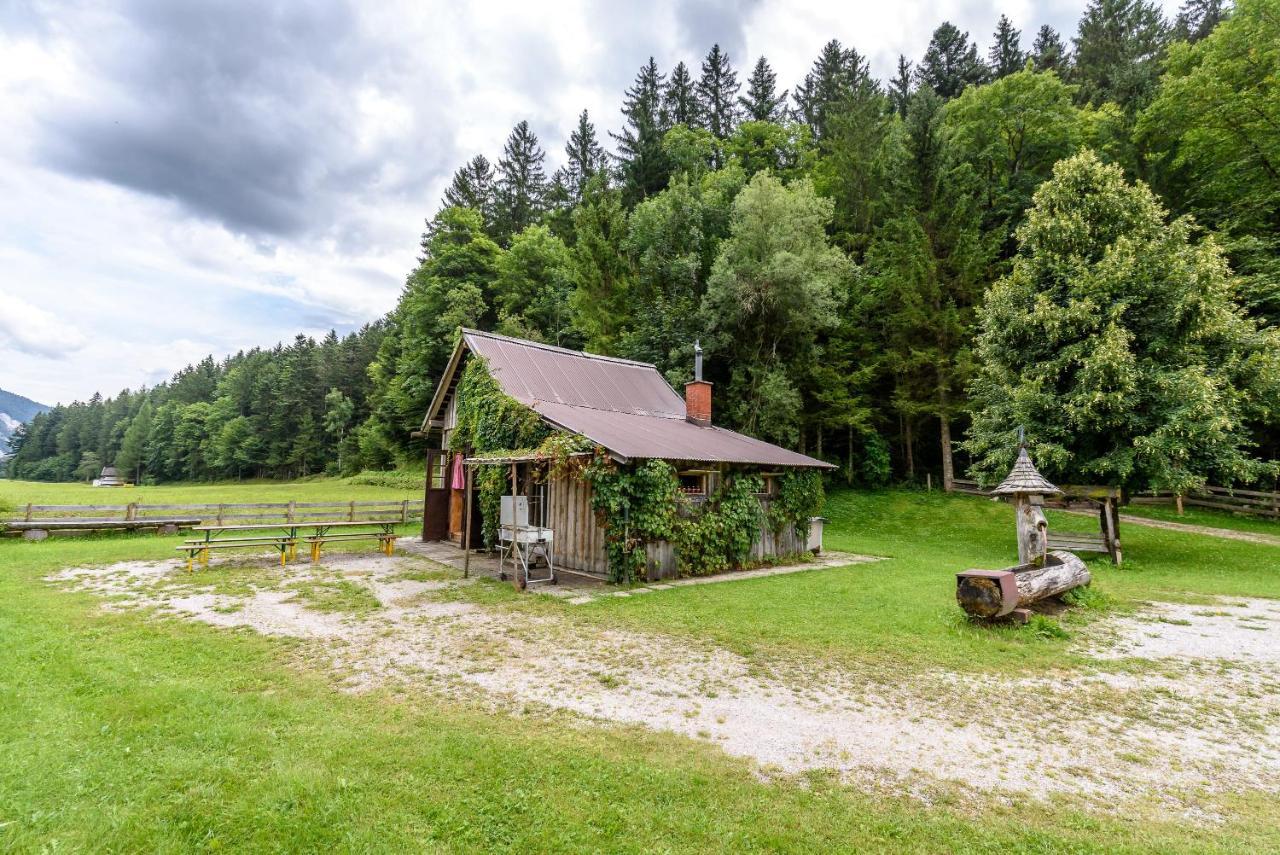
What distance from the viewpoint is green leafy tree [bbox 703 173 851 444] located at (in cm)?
2091

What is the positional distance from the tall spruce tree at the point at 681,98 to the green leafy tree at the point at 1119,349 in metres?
24.8

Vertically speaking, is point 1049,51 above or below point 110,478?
above

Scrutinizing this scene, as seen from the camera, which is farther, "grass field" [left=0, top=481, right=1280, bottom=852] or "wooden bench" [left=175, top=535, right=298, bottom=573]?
"wooden bench" [left=175, top=535, right=298, bottom=573]

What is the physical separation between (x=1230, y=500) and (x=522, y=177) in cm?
4117

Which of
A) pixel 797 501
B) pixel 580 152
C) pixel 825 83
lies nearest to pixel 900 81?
pixel 825 83

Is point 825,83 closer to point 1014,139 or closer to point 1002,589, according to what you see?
point 1014,139

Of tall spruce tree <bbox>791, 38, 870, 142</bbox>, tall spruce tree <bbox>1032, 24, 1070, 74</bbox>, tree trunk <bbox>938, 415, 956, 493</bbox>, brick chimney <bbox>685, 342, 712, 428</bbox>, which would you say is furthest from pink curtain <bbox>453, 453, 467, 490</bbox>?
tall spruce tree <bbox>1032, 24, 1070, 74</bbox>

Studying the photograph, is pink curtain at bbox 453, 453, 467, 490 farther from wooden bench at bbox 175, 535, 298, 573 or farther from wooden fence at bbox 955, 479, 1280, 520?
wooden fence at bbox 955, 479, 1280, 520

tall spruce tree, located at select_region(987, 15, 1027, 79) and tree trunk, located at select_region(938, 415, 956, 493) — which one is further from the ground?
tall spruce tree, located at select_region(987, 15, 1027, 79)

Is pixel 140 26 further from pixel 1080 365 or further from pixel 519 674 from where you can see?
pixel 1080 365

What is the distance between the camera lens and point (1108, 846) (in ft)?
8.73

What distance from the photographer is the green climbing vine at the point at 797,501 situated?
1293 centimetres

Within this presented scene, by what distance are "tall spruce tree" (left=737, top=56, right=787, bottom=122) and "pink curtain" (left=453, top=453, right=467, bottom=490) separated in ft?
97.6

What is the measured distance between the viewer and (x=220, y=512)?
16562mm
